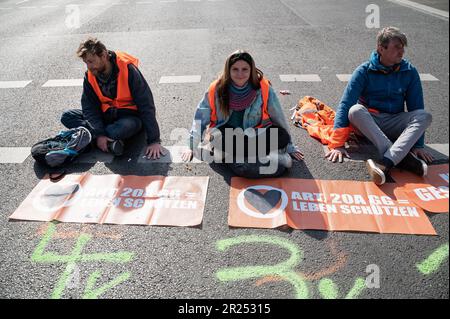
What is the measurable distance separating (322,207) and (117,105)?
2287 millimetres

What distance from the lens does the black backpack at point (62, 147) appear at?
3346mm

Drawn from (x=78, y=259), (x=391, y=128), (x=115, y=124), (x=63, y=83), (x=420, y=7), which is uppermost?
(x=420, y=7)

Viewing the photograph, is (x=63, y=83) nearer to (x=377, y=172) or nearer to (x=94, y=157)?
(x=94, y=157)

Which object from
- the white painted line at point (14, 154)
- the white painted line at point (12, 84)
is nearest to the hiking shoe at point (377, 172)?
the white painted line at point (14, 154)

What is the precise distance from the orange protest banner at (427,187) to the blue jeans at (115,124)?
2.59 meters

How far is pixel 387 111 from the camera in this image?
345 cm

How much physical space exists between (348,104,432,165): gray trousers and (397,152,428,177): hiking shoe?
89 mm

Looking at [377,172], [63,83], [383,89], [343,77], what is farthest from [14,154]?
[343,77]

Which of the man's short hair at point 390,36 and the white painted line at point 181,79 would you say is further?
the white painted line at point 181,79

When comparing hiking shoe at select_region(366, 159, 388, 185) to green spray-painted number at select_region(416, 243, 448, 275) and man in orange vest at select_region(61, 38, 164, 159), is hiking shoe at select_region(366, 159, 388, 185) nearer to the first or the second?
green spray-painted number at select_region(416, 243, 448, 275)

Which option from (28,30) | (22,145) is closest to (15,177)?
(22,145)

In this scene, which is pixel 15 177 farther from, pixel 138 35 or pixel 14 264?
pixel 138 35

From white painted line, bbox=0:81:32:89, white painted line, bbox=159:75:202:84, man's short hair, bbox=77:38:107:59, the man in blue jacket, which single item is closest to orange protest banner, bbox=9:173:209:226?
man's short hair, bbox=77:38:107:59

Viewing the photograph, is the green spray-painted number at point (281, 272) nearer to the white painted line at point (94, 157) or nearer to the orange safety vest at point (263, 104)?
the orange safety vest at point (263, 104)
